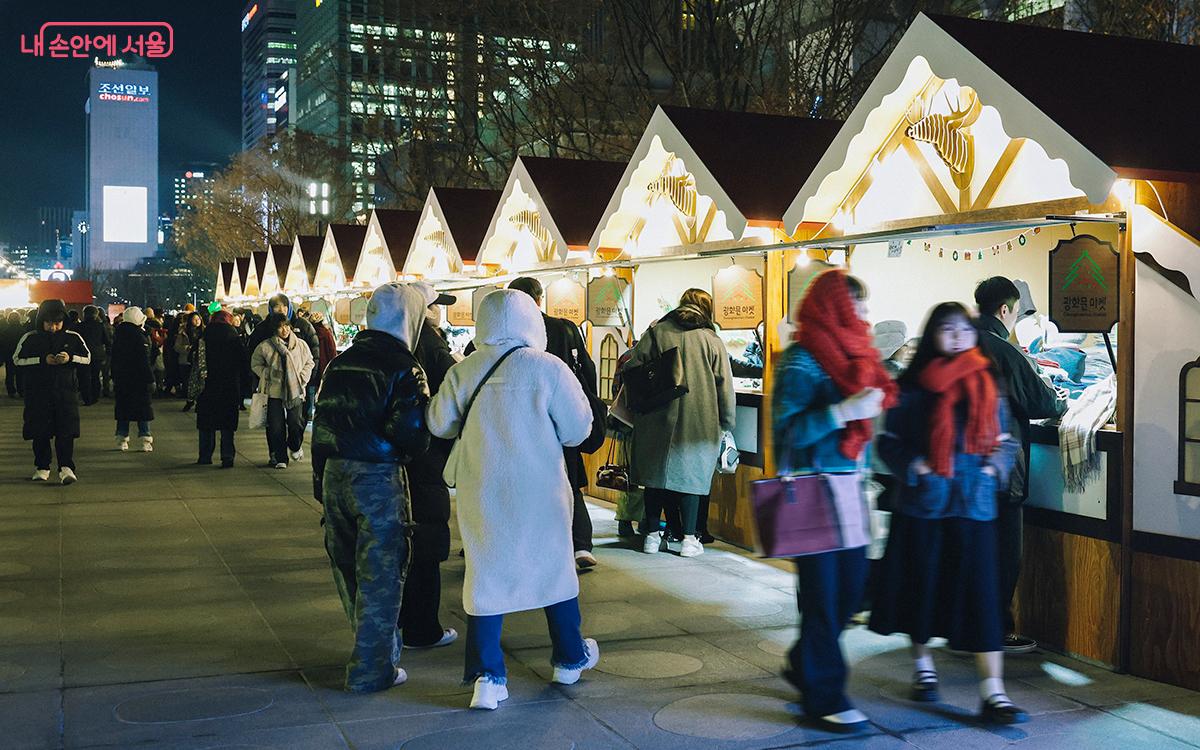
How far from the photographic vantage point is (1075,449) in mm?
6312

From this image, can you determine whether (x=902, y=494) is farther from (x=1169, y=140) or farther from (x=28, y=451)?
(x=28, y=451)

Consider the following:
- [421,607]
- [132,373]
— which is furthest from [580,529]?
[132,373]

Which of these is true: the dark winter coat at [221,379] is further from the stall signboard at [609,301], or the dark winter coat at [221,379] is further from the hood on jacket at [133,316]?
the stall signboard at [609,301]

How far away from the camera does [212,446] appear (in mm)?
14898

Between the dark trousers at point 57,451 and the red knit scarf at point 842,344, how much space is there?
9.72 meters

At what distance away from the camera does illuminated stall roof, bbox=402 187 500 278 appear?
49.7ft

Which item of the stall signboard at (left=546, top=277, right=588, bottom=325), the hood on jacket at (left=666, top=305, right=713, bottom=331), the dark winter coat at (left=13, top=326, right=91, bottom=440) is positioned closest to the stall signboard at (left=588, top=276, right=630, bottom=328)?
the stall signboard at (left=546, top=277, right=588, bottom=325)

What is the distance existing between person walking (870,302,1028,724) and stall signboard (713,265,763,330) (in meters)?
4.14

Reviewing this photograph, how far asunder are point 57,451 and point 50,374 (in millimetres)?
903

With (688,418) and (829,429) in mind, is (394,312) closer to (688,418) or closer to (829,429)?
(829,429)

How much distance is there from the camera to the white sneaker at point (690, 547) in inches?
352

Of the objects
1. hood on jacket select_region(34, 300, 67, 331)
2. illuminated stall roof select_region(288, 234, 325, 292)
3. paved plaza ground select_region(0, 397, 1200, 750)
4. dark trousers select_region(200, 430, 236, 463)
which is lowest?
paved plaza ground select_region(0, 397, 1200, 750)

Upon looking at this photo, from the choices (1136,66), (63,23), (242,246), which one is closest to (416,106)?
(1136,66)

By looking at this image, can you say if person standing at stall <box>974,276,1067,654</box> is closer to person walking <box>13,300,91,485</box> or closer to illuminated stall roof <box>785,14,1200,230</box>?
illuminated stall roof <box>785,14,1200,230</box>
